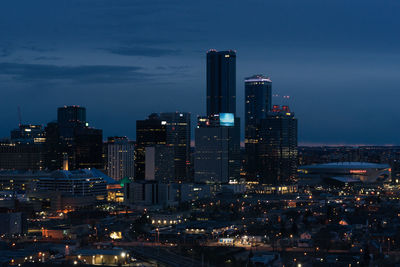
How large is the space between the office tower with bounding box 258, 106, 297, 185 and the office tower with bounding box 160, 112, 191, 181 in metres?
9.56

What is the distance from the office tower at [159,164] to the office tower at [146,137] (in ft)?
14.3

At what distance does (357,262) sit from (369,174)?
189 ft

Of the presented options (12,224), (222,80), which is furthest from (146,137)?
(12,224)

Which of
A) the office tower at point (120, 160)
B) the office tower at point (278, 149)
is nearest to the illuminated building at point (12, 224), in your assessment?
the office tower at point (120, 160)

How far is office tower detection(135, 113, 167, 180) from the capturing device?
3376 inches

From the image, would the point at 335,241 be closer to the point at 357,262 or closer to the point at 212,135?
the point at 357,262

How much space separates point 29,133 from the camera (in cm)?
9831

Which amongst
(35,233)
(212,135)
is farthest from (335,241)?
(212,135)

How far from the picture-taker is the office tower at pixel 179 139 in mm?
84750

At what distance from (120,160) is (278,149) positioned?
1960 centimetres

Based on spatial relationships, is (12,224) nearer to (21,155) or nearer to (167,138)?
(167,138)

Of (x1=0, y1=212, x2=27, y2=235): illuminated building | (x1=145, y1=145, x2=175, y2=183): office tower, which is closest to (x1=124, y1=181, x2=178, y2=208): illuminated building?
(x1=145, y1=145, x2=175, y2=183): office tower

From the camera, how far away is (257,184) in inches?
3455

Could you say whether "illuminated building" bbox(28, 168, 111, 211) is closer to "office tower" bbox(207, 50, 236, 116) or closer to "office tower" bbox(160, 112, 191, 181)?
"office tower" bbox(160, 112, 191, 181)
